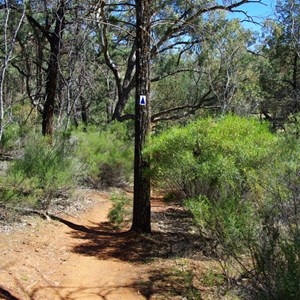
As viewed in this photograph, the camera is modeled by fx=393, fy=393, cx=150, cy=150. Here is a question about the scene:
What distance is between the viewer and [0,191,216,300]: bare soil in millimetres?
4785

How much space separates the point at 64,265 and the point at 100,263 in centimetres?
54

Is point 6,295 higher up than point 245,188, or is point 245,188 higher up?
point 245,188

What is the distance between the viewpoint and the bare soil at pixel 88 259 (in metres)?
4.79

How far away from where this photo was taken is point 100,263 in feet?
19.4

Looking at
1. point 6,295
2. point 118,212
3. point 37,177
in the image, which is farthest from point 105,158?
point 6,295

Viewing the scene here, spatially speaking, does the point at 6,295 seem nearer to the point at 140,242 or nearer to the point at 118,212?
the point at 140,242

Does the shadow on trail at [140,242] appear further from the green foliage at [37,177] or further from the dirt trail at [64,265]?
the green foliage at [37,177]

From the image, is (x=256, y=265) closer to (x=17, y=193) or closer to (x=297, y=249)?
(x=297, y=249)

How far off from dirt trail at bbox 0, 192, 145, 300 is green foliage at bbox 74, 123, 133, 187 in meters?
3.17

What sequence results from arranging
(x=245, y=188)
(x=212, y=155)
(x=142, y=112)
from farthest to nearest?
(x=142, y=112) < (x=212, y=155) < (x=245, y=188)

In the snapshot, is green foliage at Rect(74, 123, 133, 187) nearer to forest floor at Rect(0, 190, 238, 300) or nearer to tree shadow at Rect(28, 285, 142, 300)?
forest floor at Rect(0, 190, 238, 300)

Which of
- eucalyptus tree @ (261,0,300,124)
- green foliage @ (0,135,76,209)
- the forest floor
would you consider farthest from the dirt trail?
eucalyptus tree @ (261,0,300,124)

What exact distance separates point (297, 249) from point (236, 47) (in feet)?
65.8

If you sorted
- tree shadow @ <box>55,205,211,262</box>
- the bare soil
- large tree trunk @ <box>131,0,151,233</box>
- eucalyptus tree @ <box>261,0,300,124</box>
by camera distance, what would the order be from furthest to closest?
eucalyptus tree @ <box>261,0,300,124</box>, large tree trunk @ <box>131,0,151,233</box>, tree shadow @ <box>55,205,211,262</box>, the bare soil
